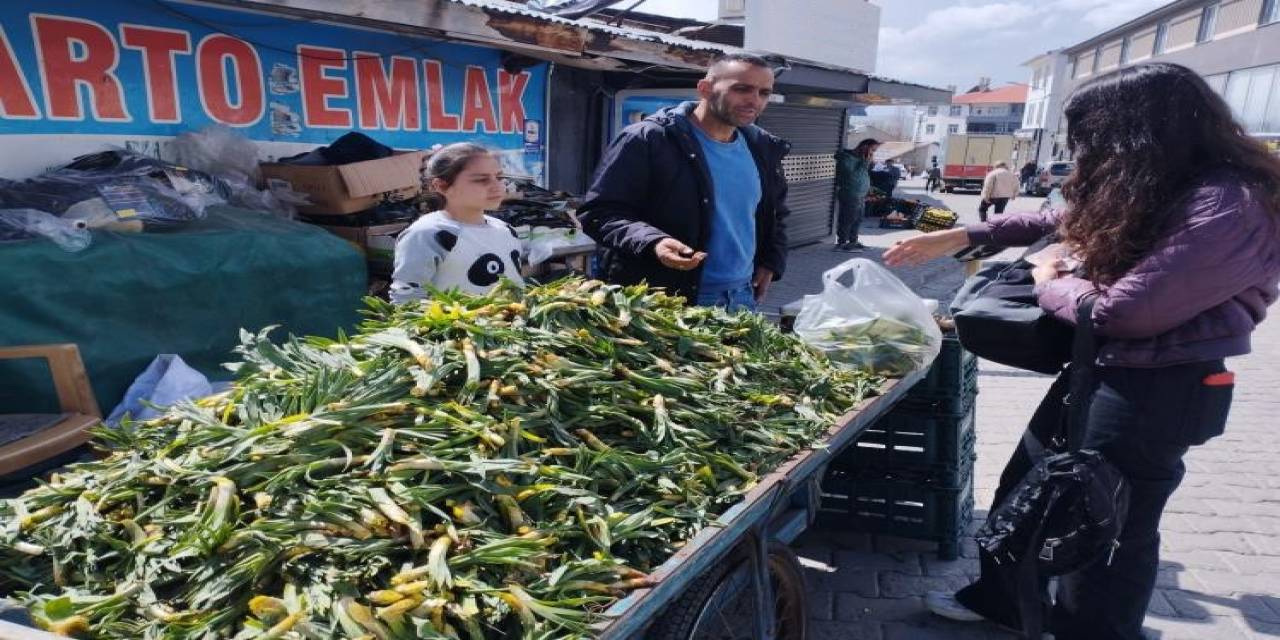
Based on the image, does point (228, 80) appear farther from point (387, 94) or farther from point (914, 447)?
point (914, 447)

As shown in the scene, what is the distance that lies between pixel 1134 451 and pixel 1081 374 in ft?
0.91

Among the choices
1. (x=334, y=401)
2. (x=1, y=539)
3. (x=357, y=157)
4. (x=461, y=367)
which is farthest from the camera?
(x=357, y=157)

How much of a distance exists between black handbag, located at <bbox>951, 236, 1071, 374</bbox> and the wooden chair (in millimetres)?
3102

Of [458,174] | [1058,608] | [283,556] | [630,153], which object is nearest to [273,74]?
[458,174]

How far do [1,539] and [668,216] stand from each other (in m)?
2.46

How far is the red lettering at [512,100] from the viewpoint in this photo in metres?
7.37

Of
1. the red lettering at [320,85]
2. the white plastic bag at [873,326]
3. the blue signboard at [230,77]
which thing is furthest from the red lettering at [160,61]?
the white plastic bag at [873,326]

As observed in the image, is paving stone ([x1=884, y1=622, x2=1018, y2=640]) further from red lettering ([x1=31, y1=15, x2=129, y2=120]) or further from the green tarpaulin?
red lettering ([x1=31, y1=15, x2=129, y2=120])

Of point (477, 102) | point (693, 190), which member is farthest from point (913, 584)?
point (477, 102)

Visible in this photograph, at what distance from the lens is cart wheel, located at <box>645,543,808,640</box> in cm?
195

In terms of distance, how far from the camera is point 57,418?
310 cm

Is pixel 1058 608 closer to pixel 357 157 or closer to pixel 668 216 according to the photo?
pixel 668 216

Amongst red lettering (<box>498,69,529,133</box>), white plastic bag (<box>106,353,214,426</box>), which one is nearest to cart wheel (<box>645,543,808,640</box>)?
white plastic bag (<box>106,353,214,426</box>)

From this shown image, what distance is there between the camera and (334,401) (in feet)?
5.99
